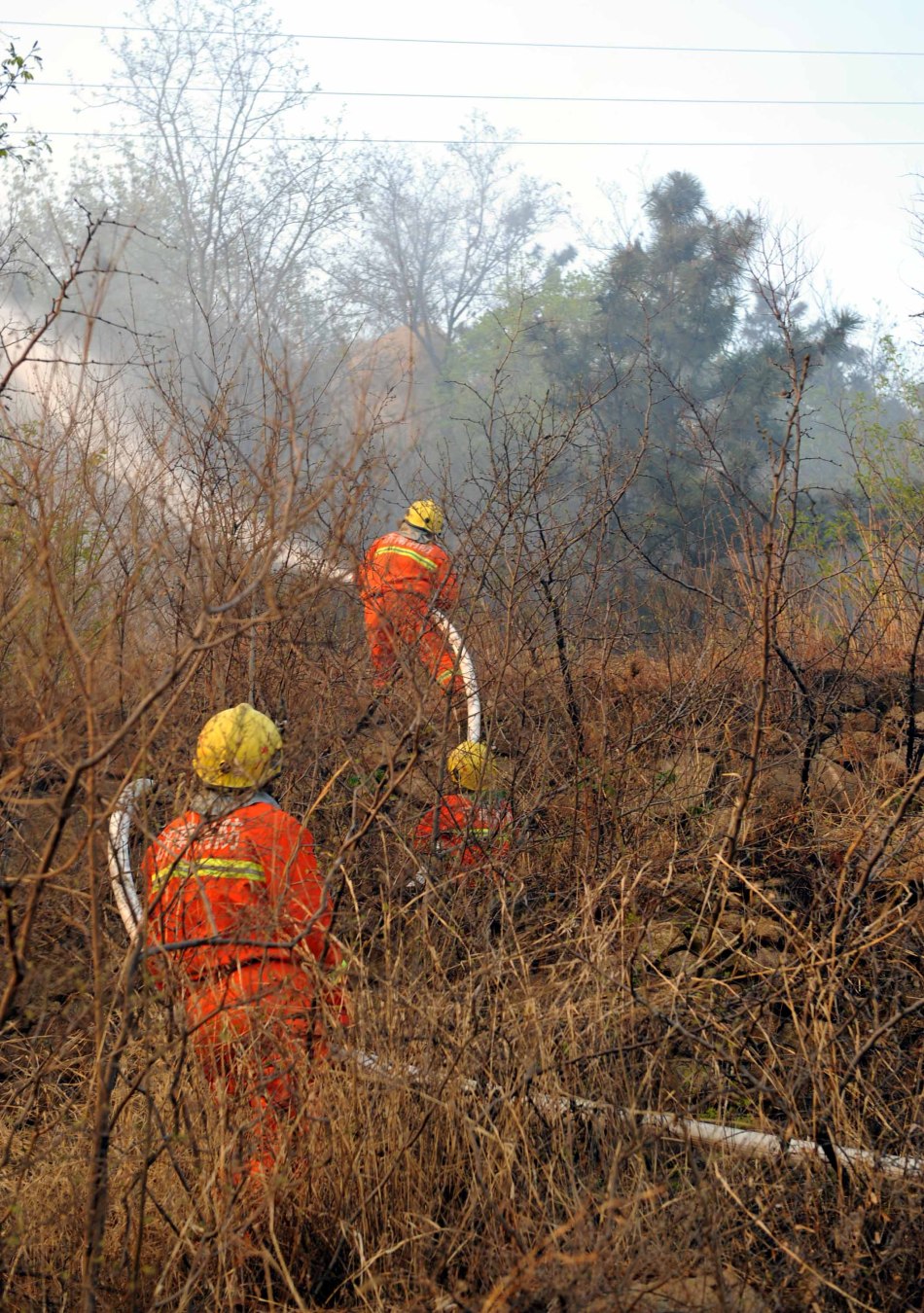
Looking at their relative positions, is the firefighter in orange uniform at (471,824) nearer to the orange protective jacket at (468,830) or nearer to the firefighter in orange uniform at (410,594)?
the orange protective jacket at (468,830)

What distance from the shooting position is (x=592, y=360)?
18969 millimetres

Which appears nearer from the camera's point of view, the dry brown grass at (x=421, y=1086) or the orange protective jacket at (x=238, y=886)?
the dry brown grass at (x=421, y=1086)

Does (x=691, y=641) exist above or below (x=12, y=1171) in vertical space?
above

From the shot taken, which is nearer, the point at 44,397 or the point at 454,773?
the point at 44,397

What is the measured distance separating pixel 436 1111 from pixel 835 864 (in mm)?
3169

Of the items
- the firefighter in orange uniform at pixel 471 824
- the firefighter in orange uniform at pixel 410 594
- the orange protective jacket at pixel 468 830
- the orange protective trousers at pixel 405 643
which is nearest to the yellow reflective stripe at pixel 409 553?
the firefighter in orange uniform at pixel 410 594

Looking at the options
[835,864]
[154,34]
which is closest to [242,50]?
[154,34]

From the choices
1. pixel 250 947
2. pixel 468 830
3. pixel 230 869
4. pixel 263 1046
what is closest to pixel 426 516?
pixel 468 830

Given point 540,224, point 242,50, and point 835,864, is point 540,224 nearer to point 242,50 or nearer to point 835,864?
point 242,50

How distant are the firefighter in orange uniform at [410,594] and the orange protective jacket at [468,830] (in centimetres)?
52

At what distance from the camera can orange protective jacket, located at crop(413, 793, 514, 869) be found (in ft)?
16.7

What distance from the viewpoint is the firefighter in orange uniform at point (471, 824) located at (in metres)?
5.05

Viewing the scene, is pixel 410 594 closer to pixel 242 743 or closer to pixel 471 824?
pixel 471 824

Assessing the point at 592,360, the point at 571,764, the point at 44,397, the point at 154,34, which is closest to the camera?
the point at 44,397
